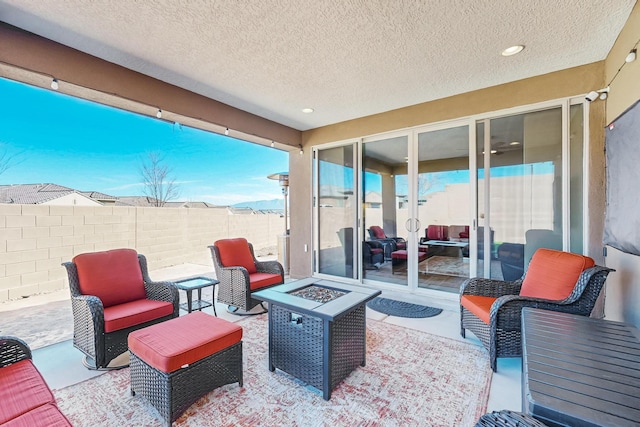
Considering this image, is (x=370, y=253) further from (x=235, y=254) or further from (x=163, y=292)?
(x=163, y=292)

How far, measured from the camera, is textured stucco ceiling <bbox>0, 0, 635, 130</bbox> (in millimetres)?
2033

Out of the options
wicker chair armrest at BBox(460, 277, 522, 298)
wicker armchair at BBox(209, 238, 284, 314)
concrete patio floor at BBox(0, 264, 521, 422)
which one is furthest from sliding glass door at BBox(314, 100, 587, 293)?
wicker armchair at BBox(209, 238, 284, 314)

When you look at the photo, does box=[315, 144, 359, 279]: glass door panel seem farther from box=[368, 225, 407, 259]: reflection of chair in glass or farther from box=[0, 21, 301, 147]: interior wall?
box=[0, 21, 301, 147]: interior wall

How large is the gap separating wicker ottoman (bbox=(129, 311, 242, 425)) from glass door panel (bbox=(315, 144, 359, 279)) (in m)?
3.01

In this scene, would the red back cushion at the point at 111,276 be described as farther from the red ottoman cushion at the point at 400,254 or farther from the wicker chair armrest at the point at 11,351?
the red ottoman cushion at the point at 400,254

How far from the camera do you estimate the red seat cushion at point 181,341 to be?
63.8 inches

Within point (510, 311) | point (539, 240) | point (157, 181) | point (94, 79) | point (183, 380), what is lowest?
point (183, 380)

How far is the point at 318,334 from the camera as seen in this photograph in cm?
190

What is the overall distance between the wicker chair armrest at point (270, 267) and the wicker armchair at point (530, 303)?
7.60 feet

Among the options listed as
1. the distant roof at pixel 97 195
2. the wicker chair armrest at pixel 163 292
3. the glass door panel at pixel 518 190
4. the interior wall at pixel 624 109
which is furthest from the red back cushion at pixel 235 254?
the interior wall at pixel 624 109

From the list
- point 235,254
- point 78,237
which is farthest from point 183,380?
point 78,237

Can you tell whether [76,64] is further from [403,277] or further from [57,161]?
[403,277]

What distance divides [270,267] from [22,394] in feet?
8.83

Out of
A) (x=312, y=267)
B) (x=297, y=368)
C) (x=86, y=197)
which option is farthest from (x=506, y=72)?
(x=86, y=197)
